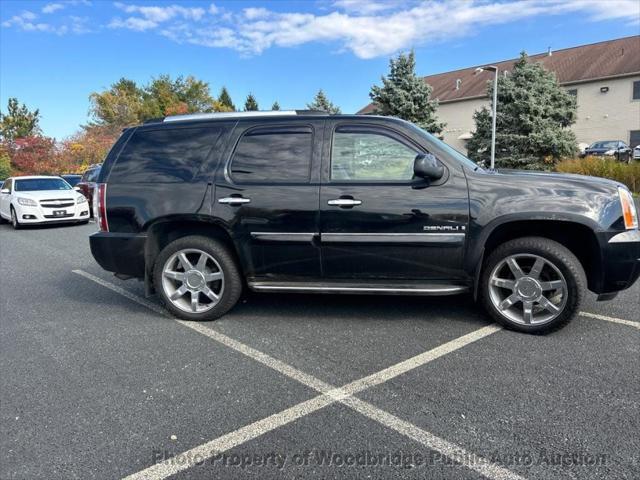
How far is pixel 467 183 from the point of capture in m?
3.78

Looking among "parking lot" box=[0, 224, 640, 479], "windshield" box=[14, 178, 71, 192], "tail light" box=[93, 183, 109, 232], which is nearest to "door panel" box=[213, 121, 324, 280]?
"parking lot" box=[0, 224, 640, 479]

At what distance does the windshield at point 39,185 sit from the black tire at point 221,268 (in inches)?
415

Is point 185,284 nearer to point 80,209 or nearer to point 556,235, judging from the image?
point 556,235

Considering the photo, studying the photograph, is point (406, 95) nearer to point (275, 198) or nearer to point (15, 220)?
point (15, 220)

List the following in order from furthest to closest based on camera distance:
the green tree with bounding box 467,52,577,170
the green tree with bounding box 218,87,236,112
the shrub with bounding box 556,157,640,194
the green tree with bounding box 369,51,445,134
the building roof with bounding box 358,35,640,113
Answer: the green tree with bounding box 218,87,236,112 → the building roof with bounding box 358,35,640,113 → the green tree with bounding box 369,51,445,134 → the green tree with bounding box 467,52,577,170 → the shrub with bounding box 556,157,640,194

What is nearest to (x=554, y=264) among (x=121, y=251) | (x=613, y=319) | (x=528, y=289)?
(x=528, y=289)

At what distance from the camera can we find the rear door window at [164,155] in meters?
4.26

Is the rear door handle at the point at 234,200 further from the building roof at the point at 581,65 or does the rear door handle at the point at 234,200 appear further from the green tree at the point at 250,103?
the green tree at the point at 250,103

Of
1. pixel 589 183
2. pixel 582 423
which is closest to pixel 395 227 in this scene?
pixel 589 183

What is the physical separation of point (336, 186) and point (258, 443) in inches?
85.4

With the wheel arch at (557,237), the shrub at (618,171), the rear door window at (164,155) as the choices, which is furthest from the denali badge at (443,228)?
the shrub at (618,171)

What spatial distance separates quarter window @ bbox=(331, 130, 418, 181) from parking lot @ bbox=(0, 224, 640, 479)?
1.34 meters

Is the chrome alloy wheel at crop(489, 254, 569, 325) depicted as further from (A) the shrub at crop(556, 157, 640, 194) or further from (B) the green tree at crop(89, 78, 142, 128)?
(B) the green tree at crop(89, 78, 142, 128)

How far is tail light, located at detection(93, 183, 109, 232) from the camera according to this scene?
4.37m
